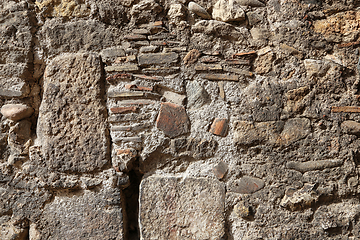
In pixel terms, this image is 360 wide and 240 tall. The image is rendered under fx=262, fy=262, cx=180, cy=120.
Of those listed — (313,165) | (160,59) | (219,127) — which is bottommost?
(313,165)

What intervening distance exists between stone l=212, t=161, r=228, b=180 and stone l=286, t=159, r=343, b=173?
0.34m

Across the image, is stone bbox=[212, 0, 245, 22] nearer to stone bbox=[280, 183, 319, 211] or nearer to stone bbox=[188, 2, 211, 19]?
stone bbox=[188, 2, 211, 19]

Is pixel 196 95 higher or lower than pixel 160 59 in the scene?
lower

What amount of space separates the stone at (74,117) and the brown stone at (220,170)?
0.60m

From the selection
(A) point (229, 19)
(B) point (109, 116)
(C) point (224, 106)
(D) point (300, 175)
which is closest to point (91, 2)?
(B) point (109, 116)

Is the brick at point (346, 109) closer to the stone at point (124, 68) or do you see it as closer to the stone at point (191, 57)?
the stone at point (191, 57)

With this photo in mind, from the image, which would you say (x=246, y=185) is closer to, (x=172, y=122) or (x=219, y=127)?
(x=219, y=127)

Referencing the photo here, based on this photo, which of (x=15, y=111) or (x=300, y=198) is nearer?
(x=300, y=198)

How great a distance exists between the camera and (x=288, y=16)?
4.91 feet

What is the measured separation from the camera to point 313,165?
1409mm

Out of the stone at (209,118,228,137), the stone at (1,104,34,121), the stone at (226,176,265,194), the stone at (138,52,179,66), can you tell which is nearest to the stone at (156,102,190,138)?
the stone at (209,118,228,137)

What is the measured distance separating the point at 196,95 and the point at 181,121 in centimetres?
17

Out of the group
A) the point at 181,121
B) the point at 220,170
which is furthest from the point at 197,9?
the point at 220,170

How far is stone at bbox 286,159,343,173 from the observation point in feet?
4.61
